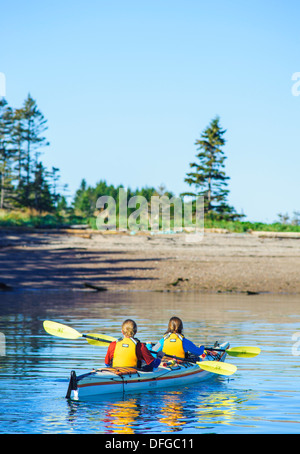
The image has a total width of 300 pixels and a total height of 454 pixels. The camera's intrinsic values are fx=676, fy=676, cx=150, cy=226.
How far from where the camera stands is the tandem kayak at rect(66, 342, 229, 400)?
11.1 metres

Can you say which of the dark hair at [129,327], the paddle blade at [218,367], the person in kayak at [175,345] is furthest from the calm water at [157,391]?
the dark hair at [129,327]

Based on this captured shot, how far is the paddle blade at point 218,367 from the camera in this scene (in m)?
13.0

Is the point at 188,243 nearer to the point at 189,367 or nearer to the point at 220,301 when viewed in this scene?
the point at 220,301

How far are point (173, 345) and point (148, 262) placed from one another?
83.1ft

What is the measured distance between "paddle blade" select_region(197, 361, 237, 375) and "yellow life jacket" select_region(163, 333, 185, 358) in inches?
20.3

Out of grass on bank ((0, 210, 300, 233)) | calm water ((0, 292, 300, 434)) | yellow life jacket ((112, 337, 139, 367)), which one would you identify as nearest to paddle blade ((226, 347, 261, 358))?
calm water ((0, 292, 300, 434))

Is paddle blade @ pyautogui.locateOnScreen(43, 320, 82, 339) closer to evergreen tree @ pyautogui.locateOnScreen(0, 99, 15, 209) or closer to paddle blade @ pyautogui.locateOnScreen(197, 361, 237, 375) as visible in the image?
paddle blade @ pyautogui.locateOnScreen(197, 361, 237, 375)

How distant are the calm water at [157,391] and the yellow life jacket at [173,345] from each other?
80 cm

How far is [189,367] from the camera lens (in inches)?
523

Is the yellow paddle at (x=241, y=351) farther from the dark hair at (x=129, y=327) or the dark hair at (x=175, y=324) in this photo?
the dark hair at (x=129, y=327)

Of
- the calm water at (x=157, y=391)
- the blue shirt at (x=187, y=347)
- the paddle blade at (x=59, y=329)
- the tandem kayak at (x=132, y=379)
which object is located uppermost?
the paddle blade at (x=59, y=329)

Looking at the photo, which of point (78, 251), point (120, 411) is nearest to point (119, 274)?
point (78, 251)

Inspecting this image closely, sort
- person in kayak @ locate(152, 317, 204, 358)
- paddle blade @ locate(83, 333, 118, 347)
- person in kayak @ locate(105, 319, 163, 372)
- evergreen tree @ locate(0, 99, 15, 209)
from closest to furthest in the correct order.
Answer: person in kayak @ locate(105, 319, 163, 372), person in kayak @ locate(152, 317, 204, 358), paddle blade @ locate(83, 333, 118, 347), evergreen tree @ locate(0, 99, 15, 209)
